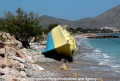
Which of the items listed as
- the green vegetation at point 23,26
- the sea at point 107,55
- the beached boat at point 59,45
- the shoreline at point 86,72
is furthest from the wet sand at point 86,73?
the green vegetation at point 23,26

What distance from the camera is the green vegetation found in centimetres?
3638

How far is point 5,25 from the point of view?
38.5m

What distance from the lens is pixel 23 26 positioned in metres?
36.3

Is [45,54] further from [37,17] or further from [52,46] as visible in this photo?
[37,17]

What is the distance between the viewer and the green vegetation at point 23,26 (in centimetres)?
3638

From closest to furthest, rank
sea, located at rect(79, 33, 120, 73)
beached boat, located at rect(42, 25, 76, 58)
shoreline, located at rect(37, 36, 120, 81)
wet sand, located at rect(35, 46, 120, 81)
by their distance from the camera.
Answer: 1. wet sand, located at rect(35, 46, 120, 81)
2. shoreline, located at rect(37, 36, 120, 81)
3. sea, located at rect(79, 33, 120, 73)
4. beached boat, located at rect(42, 25, 76, 58)

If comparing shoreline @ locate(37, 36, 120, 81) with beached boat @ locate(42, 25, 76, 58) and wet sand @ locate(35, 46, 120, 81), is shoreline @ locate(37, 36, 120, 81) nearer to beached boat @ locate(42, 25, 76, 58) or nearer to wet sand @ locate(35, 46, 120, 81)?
wet sand @ locate(35, 46, 120, 81)

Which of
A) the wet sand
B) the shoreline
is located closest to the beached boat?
the shoreline

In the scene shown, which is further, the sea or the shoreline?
the sea

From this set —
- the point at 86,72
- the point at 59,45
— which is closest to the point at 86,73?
the point at 86,72

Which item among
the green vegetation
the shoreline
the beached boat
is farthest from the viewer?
the green vegetation

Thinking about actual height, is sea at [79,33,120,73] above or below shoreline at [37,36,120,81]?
above

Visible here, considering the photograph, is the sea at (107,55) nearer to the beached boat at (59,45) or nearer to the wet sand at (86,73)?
the wet sand at (86,73)

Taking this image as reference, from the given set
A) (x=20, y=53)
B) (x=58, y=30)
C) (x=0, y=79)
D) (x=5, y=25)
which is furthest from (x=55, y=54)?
(x=0, y=79)
